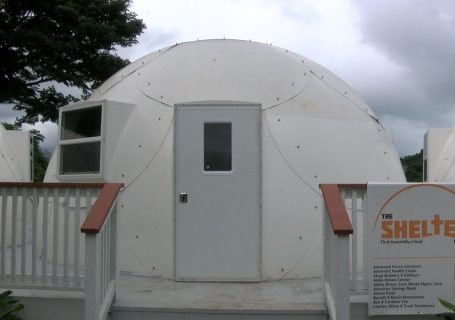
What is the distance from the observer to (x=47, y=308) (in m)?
5.26

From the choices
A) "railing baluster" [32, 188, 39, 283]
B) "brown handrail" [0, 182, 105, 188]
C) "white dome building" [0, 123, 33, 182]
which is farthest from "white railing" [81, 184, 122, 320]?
"white dome building" [0, 123, 33, 182]

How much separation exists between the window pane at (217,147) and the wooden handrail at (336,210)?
1454 mm

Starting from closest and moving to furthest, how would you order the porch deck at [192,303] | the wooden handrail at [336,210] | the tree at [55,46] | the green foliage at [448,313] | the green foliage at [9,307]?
the wooden handrail at [336,210] < the green foliage at [448,313] < the green foliage at [9,307] < the porch deck at [192,303] < the tree at [55,46]

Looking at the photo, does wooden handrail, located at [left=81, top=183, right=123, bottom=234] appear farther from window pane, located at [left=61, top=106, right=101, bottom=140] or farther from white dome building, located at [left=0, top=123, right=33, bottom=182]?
white dome building, located at [left=0, top=123, right=33, bottom=182]

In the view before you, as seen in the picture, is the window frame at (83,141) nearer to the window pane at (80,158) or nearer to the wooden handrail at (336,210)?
the window pane at (80,158)

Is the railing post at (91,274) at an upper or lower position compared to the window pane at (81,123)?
lower

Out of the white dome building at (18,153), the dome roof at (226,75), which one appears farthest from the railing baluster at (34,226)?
the white dome building at (18,153)

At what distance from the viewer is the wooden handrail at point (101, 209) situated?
455 cm

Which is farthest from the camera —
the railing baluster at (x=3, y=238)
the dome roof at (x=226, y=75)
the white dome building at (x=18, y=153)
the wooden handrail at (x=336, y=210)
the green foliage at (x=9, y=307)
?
the white dome building at (x=18, y=153)

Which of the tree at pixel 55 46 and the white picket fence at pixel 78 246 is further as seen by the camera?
the tree at pixel 55 46

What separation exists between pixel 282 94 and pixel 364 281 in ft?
9.38

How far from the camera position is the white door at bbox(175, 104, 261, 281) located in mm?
6234

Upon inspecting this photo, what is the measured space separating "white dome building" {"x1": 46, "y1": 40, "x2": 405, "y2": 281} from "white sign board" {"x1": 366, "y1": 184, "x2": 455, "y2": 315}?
5.11 ft

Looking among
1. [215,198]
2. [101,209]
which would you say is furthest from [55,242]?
[215,198]
